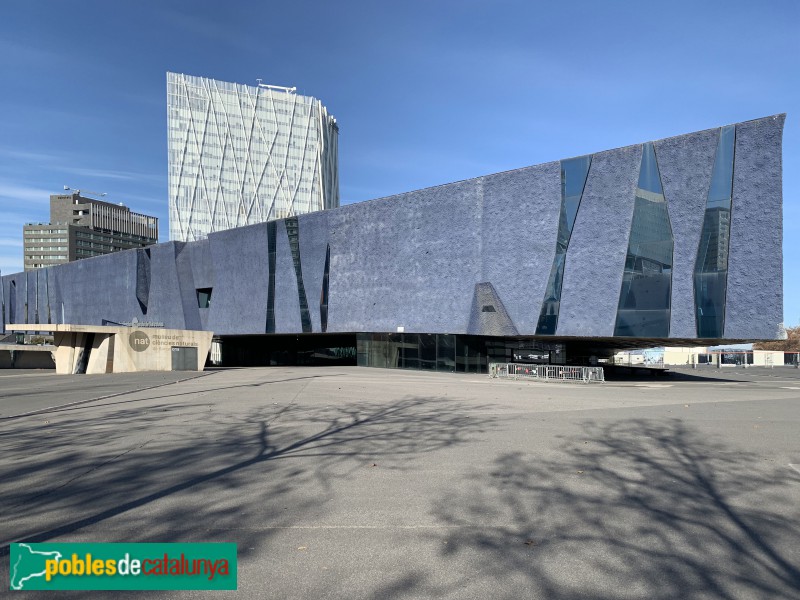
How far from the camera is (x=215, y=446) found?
9.81m

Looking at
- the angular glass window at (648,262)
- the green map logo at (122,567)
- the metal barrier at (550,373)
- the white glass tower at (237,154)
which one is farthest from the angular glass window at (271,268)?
the white glass tower at (237,154)

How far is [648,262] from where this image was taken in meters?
29.6

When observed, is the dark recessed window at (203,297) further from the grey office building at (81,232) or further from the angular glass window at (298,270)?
the grey office building at (81,232)

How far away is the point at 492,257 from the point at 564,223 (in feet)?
16.5

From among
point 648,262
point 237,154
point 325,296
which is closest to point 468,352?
point 325,296

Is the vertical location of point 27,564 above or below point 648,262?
below

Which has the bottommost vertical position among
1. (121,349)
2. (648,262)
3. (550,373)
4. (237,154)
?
(550,373)

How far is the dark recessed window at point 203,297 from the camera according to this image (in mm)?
55719

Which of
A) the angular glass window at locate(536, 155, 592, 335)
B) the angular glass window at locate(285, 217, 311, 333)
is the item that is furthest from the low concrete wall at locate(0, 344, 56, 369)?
the angular glass window at locate(536, 155, 592, 335)

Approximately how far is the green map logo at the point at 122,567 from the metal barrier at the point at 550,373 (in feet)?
86.0

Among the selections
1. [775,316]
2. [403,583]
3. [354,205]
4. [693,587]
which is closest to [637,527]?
[693,587]

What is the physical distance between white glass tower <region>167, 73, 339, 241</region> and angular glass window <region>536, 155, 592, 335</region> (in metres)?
97.7

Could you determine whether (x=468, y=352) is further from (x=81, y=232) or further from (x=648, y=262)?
(x=81, y=232)

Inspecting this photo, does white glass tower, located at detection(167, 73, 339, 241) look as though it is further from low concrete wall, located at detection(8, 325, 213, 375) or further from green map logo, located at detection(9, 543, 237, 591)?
green map logo, located at detection(9, 543, 237, 591)
